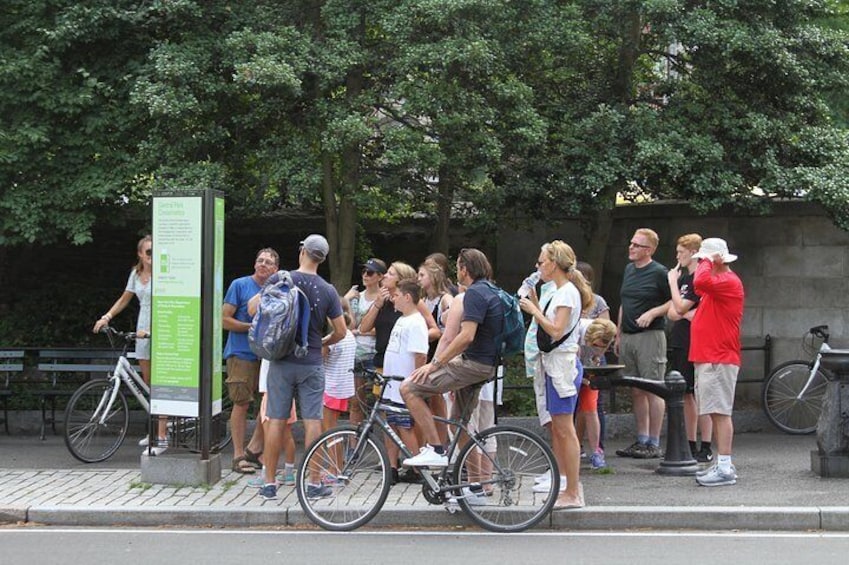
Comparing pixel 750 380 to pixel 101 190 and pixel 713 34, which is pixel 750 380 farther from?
pixel 101 190

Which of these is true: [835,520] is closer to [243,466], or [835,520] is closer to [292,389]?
[292,389]

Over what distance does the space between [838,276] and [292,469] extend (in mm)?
7425

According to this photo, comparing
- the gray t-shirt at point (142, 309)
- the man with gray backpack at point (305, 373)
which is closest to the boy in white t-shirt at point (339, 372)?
the man with gray backpack at point (305, 373)

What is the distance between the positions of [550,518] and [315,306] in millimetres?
2405

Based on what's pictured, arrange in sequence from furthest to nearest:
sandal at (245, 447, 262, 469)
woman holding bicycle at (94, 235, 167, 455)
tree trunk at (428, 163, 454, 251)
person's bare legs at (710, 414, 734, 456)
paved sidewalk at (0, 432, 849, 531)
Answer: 1. tree trunk at (428, 163, 454, 251)
2. woman holding bicycle at (94, 235, 167, 455)
3. sandal at (245, 447, 262, 469)
4. person's bare legs at (710, 414, 734, 456)
5. paved sidewalk at (0, 432, 849, 531)

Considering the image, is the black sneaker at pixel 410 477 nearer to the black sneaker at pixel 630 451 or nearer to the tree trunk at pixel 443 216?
the black sneaker at pixel 630 451

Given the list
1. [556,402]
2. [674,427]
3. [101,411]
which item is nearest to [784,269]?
[674,427]

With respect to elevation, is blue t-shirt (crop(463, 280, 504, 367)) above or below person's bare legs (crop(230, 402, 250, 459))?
above

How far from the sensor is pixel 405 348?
8938mm

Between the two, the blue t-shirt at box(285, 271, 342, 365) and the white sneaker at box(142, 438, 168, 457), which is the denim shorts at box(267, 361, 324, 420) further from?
the white sneaker at box(142, 438, 168, 457)

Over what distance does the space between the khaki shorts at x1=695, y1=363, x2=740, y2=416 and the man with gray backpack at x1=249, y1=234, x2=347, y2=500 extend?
3.18 m

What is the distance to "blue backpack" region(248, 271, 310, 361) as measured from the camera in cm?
844

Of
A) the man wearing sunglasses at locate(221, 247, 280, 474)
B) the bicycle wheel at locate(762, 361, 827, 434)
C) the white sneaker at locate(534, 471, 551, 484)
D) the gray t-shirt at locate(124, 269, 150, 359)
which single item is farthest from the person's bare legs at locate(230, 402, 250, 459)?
the bicycle wheel at locate(762, 361, 827, 434)

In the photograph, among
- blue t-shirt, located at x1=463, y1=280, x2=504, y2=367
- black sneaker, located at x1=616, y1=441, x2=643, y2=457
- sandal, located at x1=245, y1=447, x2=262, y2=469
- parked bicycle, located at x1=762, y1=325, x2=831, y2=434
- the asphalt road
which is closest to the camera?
the asphalt road
